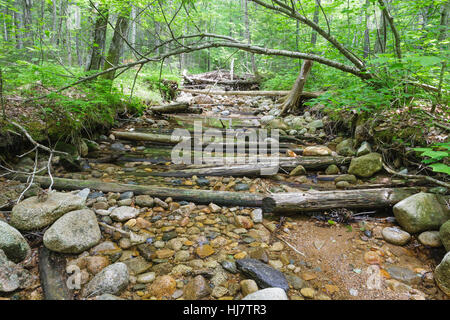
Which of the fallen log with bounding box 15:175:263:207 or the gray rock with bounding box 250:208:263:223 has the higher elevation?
the fallen log with bounding box 15:175:263:207

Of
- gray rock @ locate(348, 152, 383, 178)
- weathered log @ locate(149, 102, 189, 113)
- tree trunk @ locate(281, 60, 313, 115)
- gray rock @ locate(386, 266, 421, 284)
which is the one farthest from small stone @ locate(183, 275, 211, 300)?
tree trunk @ locate(281, 60, 313, 115)

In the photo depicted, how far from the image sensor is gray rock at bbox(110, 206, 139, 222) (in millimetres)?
2625

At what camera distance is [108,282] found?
69.5 inches

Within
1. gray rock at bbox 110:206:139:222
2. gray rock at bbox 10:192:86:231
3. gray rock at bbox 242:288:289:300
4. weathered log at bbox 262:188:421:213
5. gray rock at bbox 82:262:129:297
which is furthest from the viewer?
weathered log at bbox 262:188:421:213

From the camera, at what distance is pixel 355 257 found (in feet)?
7.31

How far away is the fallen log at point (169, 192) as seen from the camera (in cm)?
300

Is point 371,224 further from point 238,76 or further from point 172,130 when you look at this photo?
point 238,76

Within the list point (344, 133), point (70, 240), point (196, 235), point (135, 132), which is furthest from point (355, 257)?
point (135, 132)

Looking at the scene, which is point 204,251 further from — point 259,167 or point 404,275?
point 259,167

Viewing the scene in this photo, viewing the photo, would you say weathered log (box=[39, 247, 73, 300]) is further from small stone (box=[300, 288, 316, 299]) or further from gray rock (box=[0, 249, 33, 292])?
small stone (box=[300, 288, 316, 299])

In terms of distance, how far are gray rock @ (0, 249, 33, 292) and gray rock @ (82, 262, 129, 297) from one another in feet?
1.54

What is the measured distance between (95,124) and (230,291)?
15.7 feet

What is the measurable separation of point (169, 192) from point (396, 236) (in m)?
2.67

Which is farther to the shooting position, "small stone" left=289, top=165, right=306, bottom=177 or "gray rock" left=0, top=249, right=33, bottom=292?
"small stone" left=289, top=165, right=306, bottom=177
